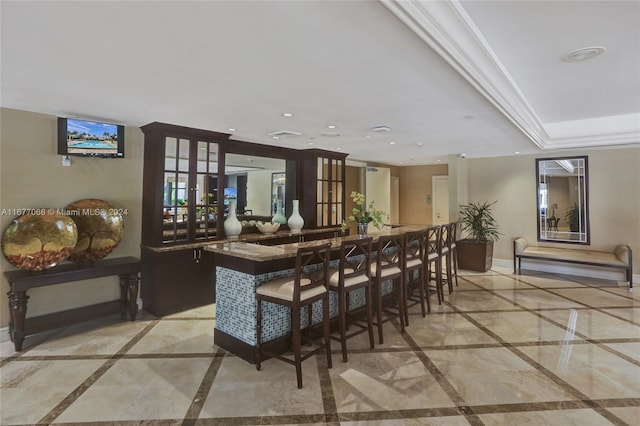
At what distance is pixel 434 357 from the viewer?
2.83 meters

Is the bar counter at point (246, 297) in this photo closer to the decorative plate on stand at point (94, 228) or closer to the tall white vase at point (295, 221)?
the decorative plate on stand at point (94, 228)

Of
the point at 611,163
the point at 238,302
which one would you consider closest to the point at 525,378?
the point at 238,302

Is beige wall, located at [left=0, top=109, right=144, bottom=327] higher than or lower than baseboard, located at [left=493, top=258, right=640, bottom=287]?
higher

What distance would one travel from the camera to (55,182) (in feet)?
11.4

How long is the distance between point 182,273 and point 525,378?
375cm

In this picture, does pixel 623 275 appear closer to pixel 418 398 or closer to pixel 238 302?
pixel 418 398

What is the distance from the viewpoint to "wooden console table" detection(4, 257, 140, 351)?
2973mm

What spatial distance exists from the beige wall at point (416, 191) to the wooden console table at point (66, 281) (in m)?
7.19

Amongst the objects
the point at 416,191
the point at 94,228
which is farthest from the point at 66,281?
the point at 416,191

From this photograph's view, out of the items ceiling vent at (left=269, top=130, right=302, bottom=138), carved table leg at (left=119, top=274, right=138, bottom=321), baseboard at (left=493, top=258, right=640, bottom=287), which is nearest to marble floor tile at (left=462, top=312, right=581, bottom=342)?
baseboard at (left=493, top=258, right=640, bottom=287)

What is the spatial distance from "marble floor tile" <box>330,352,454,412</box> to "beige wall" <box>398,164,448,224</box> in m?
6.48

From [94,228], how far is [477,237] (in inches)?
248

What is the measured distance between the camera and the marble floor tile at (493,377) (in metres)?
2.26

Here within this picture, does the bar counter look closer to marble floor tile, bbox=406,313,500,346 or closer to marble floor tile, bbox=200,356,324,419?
marble floor tile, bbox=200,356,324,419
